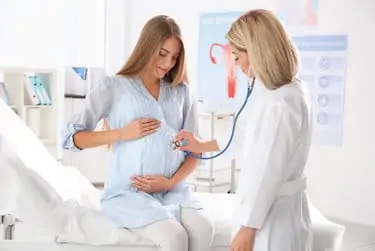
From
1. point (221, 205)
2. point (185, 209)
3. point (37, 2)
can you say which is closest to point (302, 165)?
point (185, 209)

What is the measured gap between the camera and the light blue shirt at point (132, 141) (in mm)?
1919

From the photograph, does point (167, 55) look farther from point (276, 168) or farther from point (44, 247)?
point (44, 247)

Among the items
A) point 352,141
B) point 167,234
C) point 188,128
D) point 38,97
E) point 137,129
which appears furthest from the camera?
point 352,141

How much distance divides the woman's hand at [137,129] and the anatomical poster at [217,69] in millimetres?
2844

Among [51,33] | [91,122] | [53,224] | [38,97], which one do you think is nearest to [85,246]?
[53,224]

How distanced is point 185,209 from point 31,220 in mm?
491

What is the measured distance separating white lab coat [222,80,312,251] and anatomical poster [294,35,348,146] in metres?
2.75

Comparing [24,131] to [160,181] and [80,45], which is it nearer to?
[160,181]

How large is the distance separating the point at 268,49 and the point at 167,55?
0.52 metres

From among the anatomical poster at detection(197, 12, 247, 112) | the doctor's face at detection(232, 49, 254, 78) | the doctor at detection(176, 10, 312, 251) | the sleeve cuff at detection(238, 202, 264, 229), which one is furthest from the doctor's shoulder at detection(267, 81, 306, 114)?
the anatomical poster at detection(197, 12, 247, 112)

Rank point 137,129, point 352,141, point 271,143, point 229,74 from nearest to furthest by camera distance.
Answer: point 271,143 → point 137,129 → point 352,141 → point 229,74

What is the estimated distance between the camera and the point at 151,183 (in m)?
1.91

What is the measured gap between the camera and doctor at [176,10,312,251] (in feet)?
4.87

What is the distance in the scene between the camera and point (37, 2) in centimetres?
510
